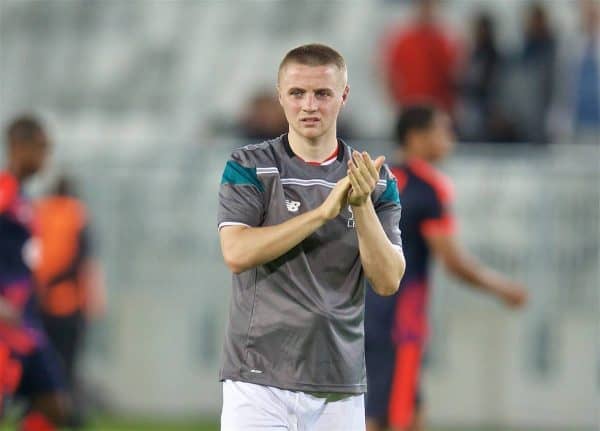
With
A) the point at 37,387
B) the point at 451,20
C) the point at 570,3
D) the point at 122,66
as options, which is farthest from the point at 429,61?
the point at 37,387

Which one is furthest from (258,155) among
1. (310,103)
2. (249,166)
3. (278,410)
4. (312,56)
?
(278,410)

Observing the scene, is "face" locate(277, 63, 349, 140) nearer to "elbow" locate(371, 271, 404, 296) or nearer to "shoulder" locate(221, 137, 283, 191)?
"shoulder" locate(221, 137, 283, 191)

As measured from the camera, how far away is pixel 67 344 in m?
11.9

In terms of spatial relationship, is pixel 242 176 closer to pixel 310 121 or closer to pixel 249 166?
pixel 249 166

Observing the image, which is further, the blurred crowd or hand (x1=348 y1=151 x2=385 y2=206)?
the blurred crowd

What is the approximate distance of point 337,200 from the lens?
15.5 feet

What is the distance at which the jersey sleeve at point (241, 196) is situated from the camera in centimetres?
499

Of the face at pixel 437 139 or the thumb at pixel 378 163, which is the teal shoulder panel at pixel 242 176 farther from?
the face at pixel 437 139

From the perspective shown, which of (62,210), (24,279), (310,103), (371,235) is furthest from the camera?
(62,210)

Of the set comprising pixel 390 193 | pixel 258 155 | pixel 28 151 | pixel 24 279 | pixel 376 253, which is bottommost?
pixel 24 279

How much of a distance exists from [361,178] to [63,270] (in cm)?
750

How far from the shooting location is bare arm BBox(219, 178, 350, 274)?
Result: 4.73m

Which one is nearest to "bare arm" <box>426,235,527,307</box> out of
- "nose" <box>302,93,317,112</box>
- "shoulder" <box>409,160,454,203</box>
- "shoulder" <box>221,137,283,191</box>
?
"shoulder" <box>409,160,454,203</box>

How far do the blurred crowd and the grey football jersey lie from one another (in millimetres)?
8305
